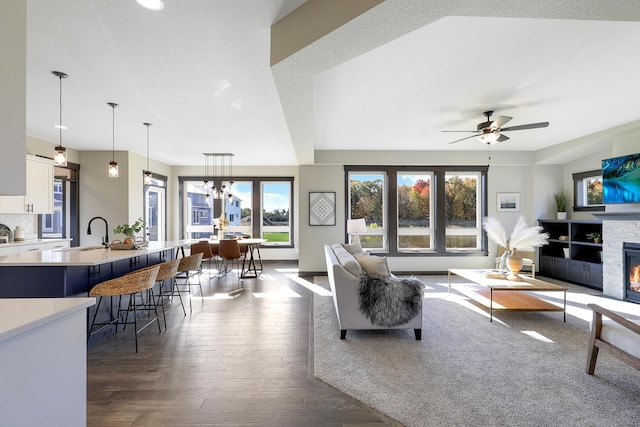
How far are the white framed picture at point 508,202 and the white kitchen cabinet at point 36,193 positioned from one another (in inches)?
345

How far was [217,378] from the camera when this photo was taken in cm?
246

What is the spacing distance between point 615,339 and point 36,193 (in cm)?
753

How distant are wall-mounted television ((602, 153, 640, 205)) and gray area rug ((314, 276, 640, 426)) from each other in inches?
92.5

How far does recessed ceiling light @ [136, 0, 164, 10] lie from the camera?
1831 mm

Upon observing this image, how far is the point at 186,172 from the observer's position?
8.01 m

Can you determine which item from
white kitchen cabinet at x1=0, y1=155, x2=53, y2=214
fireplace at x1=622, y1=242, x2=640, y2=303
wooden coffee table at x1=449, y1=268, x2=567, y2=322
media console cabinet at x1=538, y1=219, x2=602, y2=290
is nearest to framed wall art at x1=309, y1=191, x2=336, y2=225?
wooden coffee table at x1=449, y1=268, x2=567, y2=322

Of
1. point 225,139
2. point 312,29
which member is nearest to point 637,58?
point 312,29

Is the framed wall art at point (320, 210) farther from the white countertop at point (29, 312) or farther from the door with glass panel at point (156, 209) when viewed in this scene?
the white countertop at point (29, 312)

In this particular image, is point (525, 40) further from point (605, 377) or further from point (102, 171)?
point (102, 171)

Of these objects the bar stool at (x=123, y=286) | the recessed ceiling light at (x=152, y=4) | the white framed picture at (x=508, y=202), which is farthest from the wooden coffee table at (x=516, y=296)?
the recessed ceiling light at (x=152, y=4)

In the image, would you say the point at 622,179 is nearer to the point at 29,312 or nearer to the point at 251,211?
the point at 29,312

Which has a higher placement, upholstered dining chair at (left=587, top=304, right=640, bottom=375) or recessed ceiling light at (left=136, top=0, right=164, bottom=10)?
recessed ceiling light at (left=136, top=0, right=164, bottom=10)

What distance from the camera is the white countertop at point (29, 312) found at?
106cm

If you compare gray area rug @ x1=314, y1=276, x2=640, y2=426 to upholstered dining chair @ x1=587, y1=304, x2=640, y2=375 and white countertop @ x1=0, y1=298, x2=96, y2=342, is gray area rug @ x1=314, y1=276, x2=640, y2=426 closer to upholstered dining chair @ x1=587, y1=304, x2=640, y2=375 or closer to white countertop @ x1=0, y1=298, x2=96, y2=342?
upholstered dining chair @ x1=587, y1=304, x2=640, y2=375
